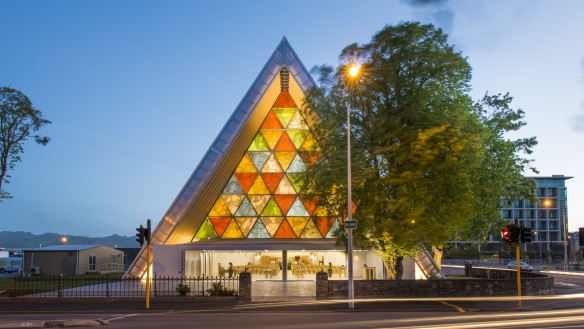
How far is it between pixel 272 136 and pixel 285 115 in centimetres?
174

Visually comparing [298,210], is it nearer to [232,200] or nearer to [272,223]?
[272,223]

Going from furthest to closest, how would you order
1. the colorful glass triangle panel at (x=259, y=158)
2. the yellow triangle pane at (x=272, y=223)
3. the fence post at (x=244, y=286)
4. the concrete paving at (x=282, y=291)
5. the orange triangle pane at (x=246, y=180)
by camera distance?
1. the colorful glass triangle panel at (x=259, y=158)
2. the orange triangle pane at (x=246, y=180)
3. the yellow triangle pane at (x=272, y=223)
4. the concrete paving at (x=282, y=291)
5. the fence post at (x=244, y=286)

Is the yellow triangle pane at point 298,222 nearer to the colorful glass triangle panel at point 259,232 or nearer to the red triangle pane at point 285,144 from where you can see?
the colorful glass triangle panel at point 259,232

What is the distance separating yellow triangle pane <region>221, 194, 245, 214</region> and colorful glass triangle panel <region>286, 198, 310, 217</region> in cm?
354

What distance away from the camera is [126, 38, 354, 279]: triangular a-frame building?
3816 centimetres

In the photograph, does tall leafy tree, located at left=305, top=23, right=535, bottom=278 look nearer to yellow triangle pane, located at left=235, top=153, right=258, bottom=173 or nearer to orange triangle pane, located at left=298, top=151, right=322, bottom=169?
orange triangle pane, located at left=298, top=151, right=322, bottom=169

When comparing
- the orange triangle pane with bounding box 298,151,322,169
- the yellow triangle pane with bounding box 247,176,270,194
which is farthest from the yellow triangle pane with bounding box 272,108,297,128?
the orange triangle pane with bounding box 298,151,322,169

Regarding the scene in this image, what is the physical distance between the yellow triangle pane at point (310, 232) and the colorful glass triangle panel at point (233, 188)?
199 inches

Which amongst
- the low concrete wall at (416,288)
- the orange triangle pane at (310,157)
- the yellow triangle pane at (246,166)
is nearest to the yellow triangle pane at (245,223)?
the yellow triangle pane at (246,166)

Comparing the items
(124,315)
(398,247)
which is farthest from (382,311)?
→ (124,315)

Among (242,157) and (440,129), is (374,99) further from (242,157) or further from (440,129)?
(242,157)

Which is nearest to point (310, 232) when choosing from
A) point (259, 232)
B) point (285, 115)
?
point (259, 232)

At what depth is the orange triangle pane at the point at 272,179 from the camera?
40.8 m

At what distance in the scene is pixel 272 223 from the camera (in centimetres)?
4050
